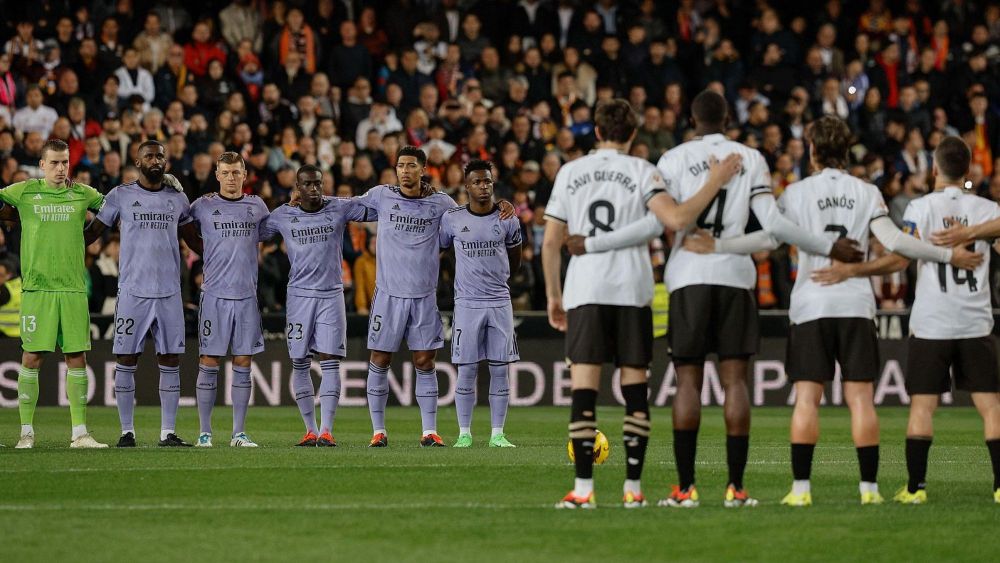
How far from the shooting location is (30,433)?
12.8 m

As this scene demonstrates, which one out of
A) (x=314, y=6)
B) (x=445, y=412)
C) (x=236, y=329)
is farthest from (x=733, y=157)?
(x=314, y=6)

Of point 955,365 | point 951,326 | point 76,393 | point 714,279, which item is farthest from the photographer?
point 76,393

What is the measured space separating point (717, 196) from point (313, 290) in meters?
5.59

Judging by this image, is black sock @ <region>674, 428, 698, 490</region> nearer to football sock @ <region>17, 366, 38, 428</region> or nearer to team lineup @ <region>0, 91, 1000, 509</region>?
team lineup @ <region>0, 91, 1000, 509</region>

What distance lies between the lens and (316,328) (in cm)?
1343

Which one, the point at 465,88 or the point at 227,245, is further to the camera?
the point at 465,88

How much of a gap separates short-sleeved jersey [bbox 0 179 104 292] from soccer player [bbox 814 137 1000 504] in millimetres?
6976

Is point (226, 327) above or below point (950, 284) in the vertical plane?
below

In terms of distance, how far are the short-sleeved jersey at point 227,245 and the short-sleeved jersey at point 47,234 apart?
1.08 m

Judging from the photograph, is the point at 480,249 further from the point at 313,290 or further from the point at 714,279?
the point at 714,279

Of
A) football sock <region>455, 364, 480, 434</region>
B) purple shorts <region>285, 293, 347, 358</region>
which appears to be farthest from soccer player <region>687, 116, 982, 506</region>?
purple shorts <region>285, 293, 347, 358</region>

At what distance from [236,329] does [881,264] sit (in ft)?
20.7

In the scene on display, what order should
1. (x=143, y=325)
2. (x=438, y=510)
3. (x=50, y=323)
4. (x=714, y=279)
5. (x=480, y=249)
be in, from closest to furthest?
1. (x=714, y=279)
2. (x=438, y=510)
3. (x=50, y=323)
4. (x=143, y=325)
5. (x=480, y=249)

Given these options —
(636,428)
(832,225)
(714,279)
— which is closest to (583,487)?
(636,428)
